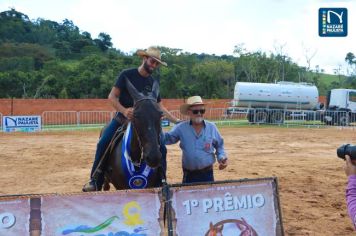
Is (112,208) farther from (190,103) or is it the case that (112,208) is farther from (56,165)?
(56,165)

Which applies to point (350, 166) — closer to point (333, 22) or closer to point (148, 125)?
point (148, 125)

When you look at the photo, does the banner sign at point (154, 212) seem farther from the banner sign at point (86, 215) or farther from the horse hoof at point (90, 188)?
the horse hoof at point (90, 188)

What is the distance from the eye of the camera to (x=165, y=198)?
14.8 ft

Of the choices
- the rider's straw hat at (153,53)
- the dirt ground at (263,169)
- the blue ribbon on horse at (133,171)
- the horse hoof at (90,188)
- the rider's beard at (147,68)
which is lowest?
the dirt ground at (263,169)

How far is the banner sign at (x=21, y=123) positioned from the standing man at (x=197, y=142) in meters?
21.0

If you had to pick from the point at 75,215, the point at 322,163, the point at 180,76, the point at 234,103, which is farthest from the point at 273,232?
the point at 180,76

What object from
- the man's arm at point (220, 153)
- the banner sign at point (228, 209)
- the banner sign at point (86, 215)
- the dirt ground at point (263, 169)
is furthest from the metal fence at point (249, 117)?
the banner sign at point (86, 215)

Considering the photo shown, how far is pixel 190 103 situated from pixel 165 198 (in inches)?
64.1

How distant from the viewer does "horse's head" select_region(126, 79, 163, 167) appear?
15.3 feet

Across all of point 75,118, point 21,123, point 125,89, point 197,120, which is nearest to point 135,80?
point 125,89

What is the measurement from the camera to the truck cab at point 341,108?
1296 inches

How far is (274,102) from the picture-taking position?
115ft

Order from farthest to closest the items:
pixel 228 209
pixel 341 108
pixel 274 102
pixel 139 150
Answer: pixel 274 102
pixel 341 108
pixel 139 150
pixel 228 209

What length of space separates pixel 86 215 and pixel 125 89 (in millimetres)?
2003
